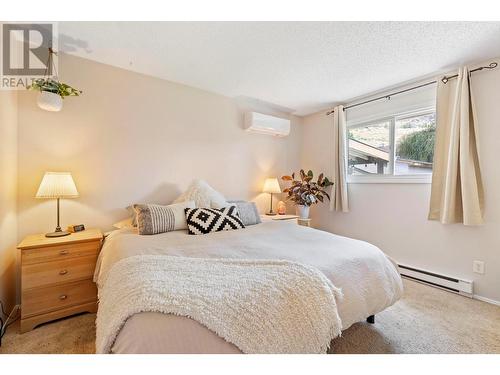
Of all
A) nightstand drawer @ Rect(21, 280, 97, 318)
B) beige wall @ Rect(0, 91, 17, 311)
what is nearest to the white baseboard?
nightstand drawer @ Rect(21, 280, 97, 318)

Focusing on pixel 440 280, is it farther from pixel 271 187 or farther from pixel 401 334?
pixel 271 187

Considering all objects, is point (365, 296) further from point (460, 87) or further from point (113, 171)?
point (113, 171)

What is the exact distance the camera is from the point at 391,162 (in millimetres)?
2941

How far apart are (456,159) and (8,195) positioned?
4.08m

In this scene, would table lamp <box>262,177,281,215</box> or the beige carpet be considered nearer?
the beige carpet

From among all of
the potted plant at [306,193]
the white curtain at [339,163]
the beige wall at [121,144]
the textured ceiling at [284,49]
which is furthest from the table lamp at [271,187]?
the textured ceiling at [284,49]

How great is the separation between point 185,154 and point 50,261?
5.45ft

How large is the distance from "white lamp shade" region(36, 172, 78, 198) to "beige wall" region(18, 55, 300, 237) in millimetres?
292

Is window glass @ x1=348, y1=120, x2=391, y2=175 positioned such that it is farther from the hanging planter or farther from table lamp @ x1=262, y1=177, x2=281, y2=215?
the hanging planter

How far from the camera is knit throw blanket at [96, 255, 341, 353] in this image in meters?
0.84

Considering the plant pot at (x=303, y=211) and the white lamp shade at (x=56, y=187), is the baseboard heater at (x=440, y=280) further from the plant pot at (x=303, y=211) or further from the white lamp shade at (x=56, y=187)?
the white lamp shade at (x=56, y=187)

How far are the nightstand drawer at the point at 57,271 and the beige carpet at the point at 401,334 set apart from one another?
0.34 m

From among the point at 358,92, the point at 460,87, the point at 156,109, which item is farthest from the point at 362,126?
the point at 156,109

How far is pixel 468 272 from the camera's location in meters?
2.27
